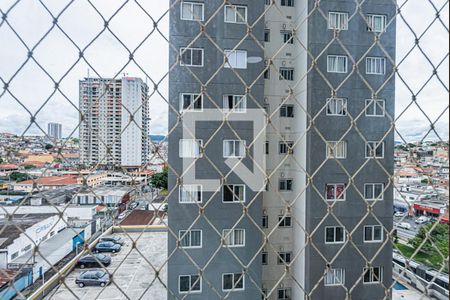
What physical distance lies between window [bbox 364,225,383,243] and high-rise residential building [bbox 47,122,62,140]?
272 cm

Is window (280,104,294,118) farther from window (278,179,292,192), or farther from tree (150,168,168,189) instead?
tree (150,168,168,189)

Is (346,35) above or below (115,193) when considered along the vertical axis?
above

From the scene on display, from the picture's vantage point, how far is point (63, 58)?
59cm

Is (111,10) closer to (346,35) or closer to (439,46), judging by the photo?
(439,46)

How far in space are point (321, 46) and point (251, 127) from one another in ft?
2.93

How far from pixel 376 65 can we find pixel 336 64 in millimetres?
310

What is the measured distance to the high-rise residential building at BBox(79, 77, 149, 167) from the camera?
0.63 meters

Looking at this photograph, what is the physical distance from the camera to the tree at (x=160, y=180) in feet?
2.53

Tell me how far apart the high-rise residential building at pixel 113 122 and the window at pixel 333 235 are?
226cm

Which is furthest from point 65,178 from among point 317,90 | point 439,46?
point 317,90

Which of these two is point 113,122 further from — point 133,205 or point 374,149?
point 374,149

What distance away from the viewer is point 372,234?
8.34 ft

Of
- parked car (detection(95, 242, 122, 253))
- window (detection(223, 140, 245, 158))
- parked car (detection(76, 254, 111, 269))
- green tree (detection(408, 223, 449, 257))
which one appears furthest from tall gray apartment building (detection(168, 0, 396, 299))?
green tree (detection(408, 223, 449, 257))

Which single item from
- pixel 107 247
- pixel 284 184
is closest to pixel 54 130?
pixel 107 247
